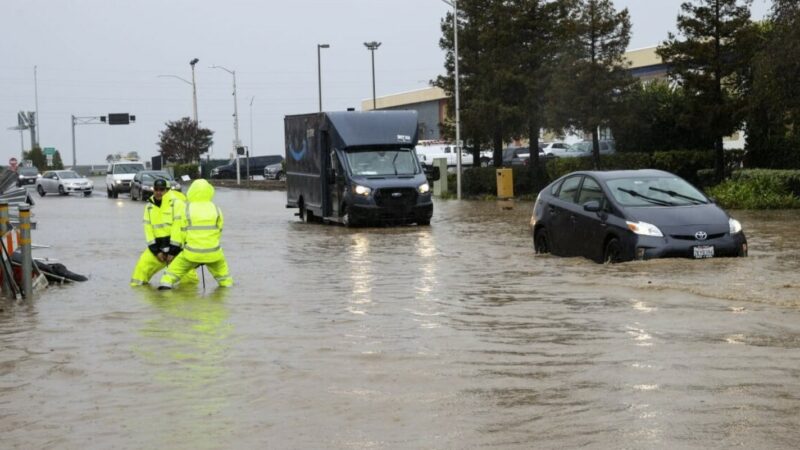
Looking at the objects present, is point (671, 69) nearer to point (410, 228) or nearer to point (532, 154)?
point (532, 154)

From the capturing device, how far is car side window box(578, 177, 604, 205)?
695 inches

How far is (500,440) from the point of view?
7.07 meters

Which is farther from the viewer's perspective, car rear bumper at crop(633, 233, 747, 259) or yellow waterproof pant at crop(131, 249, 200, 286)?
yellow waterproof pant at crop(131, 249, 200, 286)

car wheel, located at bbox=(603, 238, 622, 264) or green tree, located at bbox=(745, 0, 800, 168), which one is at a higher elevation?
green tree, located at bbox=(745, 0, 800, 168)

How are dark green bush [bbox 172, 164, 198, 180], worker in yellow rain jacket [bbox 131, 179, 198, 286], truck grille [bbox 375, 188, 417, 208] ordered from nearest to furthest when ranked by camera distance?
1. worker in yellow rain jacket [bbox 131, 179, 198, 286]
2. truck grille [bbox 375, 188, 417, 208]
3. dark green bush [bbox 172, 164, 198, 180]

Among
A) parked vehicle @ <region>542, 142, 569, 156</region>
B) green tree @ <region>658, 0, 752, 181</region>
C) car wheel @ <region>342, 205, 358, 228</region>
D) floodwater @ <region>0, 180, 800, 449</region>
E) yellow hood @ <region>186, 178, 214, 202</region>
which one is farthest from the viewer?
parked vehicle @ <region>542, 142, 569, 156</region>

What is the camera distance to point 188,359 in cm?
1028

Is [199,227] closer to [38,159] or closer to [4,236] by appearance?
[4,236]

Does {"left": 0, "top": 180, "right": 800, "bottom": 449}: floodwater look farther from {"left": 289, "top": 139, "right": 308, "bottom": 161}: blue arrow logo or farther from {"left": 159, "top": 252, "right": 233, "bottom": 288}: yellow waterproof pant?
{"left": 289, "top": 139, "right": 308, "bottom": 161}: blue arrow logo

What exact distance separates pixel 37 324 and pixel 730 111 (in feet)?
98.1

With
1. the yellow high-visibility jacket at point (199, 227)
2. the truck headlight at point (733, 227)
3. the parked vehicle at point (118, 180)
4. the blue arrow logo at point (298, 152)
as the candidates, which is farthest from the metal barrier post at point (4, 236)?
the parked vehicle at point (118, 180)

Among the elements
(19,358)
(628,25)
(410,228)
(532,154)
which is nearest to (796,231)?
(410,228)

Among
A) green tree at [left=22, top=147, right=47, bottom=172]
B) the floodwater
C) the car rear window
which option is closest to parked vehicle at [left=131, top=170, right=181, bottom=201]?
the car rear window

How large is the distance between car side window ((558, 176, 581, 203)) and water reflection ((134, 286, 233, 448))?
17.7 ft
